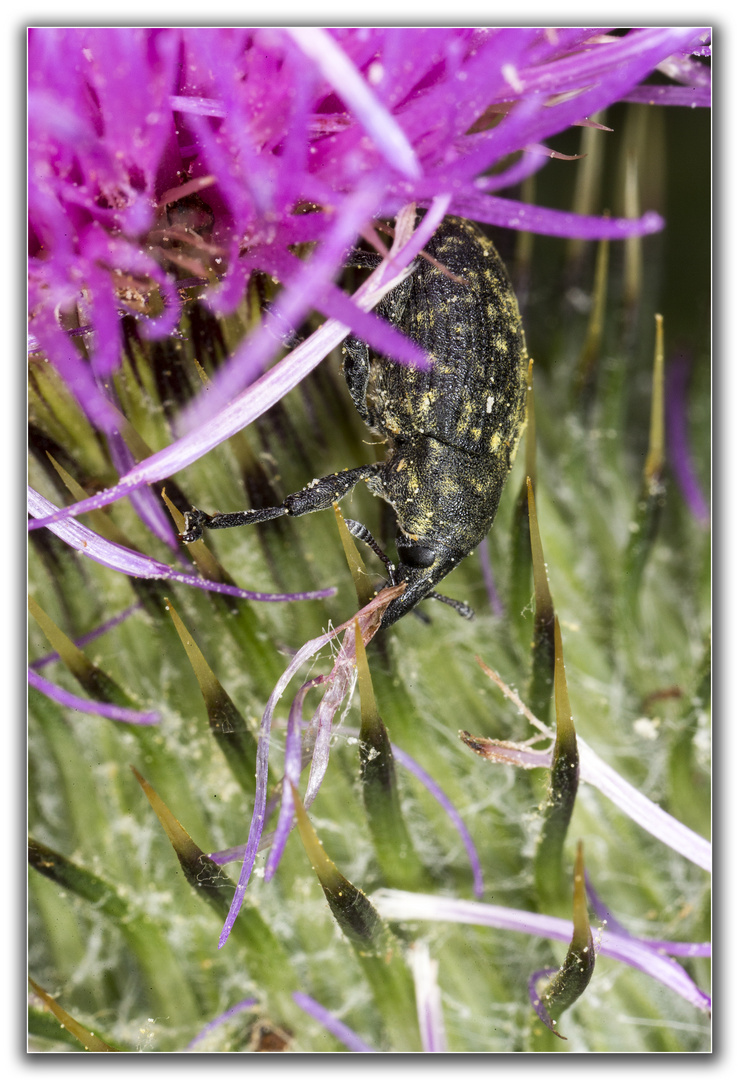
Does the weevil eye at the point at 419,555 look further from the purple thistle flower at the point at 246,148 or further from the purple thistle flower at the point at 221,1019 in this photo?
the purple thistle flower at the point at 221,1019

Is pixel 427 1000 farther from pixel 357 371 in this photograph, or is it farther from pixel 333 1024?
pixel 357 371

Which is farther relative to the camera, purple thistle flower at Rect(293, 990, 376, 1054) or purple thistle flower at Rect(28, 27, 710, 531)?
purple thistle flower at Rect(293, 990, 376, 1054)

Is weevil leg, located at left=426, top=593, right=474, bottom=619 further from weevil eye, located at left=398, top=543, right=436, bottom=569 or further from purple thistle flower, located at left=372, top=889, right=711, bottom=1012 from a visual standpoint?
purple thistle flower, located at left=372, top=889, right=711, bottom=1012

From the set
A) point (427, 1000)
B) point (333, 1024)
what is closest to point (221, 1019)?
point (333, 1024)

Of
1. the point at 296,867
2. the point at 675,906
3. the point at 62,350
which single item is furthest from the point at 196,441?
the point at 675,906

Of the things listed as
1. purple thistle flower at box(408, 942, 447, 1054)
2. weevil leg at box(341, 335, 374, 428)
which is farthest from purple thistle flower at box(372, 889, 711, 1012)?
weevil leg at box(341, 335, 374, 428)

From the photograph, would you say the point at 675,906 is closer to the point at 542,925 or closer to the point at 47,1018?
the point at 542,925

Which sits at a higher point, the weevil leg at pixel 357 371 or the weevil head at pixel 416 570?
the weevil leg at pixel 357 371

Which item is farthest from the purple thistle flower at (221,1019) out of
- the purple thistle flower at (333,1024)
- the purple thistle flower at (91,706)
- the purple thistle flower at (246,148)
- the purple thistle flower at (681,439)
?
the purple thistle flower at (681,439)
